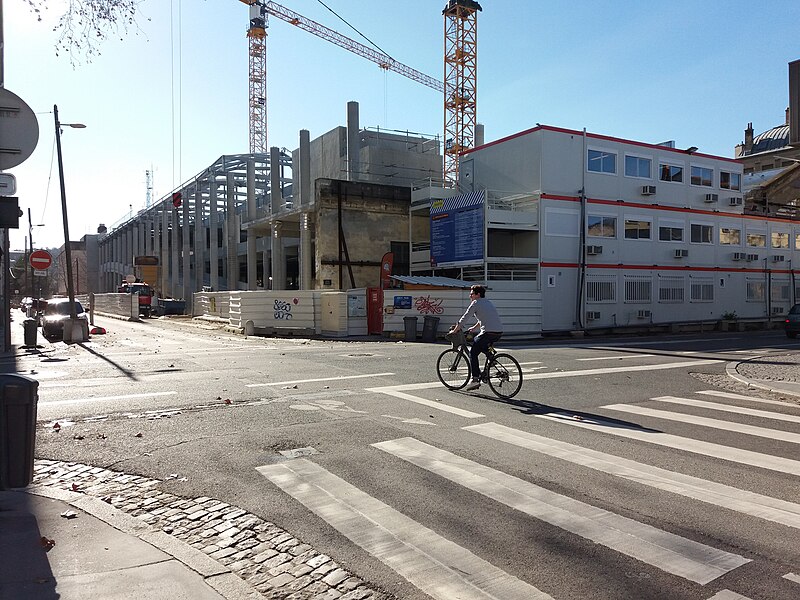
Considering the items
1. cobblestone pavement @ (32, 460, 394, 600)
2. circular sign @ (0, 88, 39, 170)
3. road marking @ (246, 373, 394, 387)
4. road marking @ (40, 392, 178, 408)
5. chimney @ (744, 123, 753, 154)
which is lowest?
road marking @ (246, 373, 394, 387)

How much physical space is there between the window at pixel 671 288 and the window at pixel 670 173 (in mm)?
5624

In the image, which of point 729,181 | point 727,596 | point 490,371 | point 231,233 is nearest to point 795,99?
point 490,371

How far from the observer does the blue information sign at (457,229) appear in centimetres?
2897

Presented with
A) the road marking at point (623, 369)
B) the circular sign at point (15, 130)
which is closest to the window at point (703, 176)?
the road marking at point (623, 369)

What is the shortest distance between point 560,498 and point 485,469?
97 centimetres

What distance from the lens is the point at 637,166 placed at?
106ft

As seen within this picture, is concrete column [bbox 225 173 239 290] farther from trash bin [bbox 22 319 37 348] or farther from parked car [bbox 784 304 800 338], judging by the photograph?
parked car [bbox 784 304 800 338]

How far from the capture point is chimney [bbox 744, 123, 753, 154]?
275ft

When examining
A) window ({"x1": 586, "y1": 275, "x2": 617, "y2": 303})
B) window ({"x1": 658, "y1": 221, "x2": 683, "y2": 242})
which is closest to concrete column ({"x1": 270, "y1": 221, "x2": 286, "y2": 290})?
window ({"x1": 586, "y1": 275, "x2": 617, "y2": 303})

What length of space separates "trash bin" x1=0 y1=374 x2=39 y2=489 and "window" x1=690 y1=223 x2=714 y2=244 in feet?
120

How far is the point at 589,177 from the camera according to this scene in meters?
30.4

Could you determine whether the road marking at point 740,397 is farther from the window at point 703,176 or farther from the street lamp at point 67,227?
the window at point 703,176

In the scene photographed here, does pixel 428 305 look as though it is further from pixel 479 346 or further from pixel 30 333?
pixel 479 346

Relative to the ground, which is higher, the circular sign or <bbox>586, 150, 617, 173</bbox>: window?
<bbox>586, 150, 617, 173</bbox>: window
